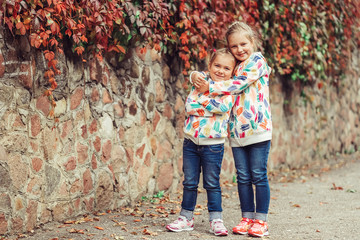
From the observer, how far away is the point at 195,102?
3783mm

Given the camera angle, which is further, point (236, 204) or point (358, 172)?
point (358, 172)

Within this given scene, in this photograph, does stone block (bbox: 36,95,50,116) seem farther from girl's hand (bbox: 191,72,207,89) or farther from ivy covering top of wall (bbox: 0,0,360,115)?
girl's hand (bbox: 191,72,207,89)

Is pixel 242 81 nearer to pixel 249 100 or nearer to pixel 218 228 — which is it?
pixel 249 100

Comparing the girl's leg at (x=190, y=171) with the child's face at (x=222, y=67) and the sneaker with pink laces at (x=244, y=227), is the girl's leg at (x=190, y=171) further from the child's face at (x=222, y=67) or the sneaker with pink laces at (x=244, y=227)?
the child's face at (x=222, y=67)

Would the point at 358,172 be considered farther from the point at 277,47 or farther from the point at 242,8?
the point at 242,8

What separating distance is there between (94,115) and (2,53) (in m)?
1.12

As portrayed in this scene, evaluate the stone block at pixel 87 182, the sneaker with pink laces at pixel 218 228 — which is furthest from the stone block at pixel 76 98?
the sneaker with pink laces at pixel 218 228

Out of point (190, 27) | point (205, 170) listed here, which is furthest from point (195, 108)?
point (190, 27)

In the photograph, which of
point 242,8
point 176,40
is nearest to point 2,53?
point 176,40

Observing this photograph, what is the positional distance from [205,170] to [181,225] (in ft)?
1.58

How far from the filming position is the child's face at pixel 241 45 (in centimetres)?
382

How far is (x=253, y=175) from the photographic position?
3.81m

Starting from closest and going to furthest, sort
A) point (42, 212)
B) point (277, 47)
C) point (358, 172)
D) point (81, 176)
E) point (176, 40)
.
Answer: point (42, 212) < point (81, 176) < point (176, 40) < point (277, 47) < point (358, 172)

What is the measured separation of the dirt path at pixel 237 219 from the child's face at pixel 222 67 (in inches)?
47.3
